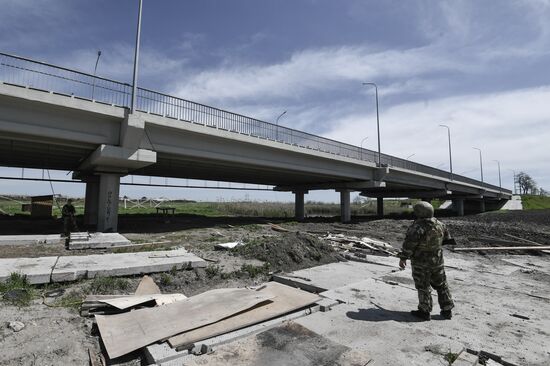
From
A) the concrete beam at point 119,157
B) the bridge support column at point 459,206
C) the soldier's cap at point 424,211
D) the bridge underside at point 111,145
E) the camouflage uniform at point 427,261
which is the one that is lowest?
the camouflage uniform at point 427,261

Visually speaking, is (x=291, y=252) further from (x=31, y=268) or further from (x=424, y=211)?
(x=31, y=268)

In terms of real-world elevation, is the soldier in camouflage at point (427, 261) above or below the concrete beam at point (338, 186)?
below

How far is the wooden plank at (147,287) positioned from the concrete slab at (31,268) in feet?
5.48

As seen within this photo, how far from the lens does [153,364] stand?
10.4 ft

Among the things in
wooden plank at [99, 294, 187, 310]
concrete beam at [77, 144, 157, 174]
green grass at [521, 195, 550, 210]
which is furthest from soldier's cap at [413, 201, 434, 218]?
green grass at [521, 195, 550, 210]

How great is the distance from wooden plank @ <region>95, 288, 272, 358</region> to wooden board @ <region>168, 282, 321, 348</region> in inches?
3.5

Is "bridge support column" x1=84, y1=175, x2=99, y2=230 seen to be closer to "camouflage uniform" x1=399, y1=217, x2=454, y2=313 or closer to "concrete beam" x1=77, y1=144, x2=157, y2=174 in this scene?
"concrete beam" x1=77, y1=144, x2=157, y2=174

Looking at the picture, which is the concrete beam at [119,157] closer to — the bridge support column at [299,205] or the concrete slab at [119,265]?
the concrete slab at [119,265]

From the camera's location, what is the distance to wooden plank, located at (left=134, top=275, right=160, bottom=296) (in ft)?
18.6

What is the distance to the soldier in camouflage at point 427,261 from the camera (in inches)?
181

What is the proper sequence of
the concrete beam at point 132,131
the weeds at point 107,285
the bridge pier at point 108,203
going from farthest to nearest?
the bridge pier at point 108,203 < the concrete beam at point 132,131 < the weeds at point 107,285

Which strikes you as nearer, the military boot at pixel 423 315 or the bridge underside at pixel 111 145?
the military boot at pixel 423 315

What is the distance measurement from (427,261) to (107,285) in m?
5.70

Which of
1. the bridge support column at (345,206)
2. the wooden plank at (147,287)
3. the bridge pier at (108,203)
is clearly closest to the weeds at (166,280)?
the wooden plank at (147,287)
